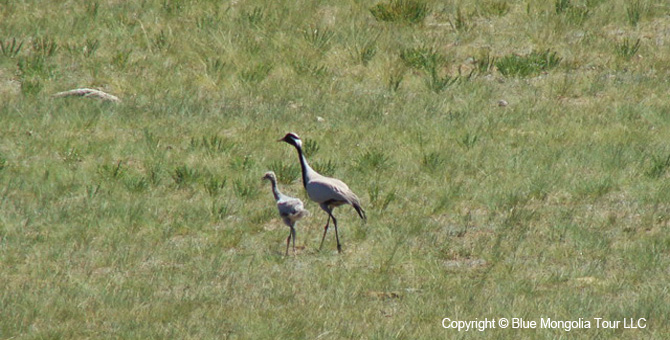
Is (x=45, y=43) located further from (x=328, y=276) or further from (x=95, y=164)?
(x=328, y=276)

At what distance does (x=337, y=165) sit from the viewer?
38.9 ft

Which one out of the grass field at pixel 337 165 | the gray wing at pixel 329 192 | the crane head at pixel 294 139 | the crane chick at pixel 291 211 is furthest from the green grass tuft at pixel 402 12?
the crane chick at pixel 291 211

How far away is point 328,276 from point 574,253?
2.26 m

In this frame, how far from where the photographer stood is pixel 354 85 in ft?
48.1

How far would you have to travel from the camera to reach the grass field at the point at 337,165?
8.26 meters

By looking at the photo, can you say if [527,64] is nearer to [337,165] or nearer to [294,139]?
[337,165]

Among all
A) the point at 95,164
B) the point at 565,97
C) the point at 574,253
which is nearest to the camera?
the point at 574,253

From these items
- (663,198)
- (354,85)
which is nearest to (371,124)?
(354,85)

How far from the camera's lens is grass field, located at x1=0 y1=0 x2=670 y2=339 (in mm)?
8258

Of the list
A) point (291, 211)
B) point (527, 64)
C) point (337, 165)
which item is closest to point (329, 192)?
point (291, 211)

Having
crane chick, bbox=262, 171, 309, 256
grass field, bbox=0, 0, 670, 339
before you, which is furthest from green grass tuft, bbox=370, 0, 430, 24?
crane chick, bbox=262, 171, 309, 256

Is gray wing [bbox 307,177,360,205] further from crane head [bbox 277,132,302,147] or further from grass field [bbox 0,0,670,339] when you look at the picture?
crane head [bbox 277,132,302,147]

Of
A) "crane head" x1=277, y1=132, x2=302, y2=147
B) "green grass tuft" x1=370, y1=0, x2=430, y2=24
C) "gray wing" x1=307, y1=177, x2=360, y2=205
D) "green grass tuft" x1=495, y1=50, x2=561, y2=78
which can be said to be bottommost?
"green grass tuft" x1=370, y1=0, x2=430, y2=24

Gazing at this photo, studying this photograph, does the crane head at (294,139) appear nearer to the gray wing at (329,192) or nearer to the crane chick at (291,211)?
the gray wing at (329,192)
